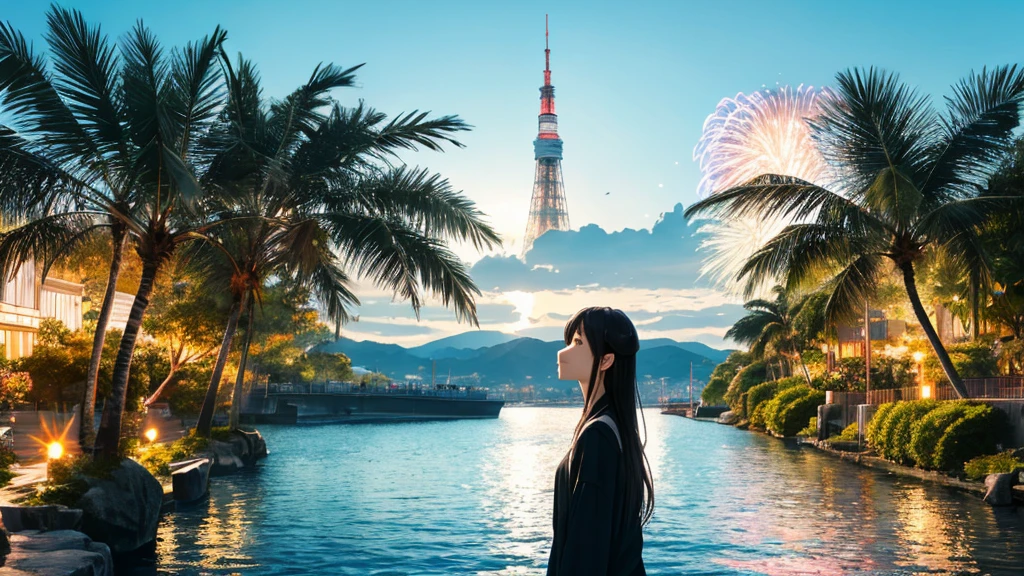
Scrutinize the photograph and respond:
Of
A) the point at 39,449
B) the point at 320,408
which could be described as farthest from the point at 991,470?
the point at 320,408

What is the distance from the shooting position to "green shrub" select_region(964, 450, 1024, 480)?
24297 millimetres

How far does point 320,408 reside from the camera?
9031 cm

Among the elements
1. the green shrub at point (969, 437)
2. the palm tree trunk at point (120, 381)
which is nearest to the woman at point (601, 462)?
the palm tree trunk at point (120, 381)

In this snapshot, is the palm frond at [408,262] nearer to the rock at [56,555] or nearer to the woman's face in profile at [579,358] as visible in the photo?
the rock at [56,555]

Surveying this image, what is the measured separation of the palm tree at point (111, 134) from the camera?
14.8 metres

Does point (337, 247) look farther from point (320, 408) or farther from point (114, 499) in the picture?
point (320, 408)

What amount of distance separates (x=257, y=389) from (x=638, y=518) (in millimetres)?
81037

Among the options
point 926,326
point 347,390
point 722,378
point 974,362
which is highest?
point 926,326

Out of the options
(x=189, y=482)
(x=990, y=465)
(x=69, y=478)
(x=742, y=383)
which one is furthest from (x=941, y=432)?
(x=742, y=383)

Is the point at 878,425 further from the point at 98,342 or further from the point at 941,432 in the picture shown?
the point at 98,342

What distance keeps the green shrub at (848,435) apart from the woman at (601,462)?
39.2m

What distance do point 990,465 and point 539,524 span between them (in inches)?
Answer: 479

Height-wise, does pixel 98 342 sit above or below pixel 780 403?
above

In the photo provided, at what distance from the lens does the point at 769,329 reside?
71.9m
